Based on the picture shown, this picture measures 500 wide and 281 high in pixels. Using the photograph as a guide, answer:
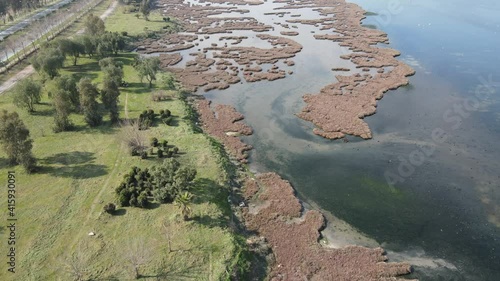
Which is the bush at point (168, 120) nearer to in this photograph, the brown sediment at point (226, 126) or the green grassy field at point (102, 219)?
the green grassy field at point (102, 219)

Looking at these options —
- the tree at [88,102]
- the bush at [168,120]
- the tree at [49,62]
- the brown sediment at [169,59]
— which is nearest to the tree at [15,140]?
the tree at [88,102]

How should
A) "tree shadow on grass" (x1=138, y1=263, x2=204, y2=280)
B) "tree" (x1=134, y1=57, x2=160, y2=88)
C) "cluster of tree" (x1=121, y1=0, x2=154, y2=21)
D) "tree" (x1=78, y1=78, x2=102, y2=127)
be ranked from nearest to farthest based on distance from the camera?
"tree shadow on grass" (x1=138, y1=263, x2=204, y2=280) < "tree" (x1=78, y1=78, x2=102, y2=127) < "tree" (x1=134, y1=57, x2=160, y2=88) < "cluster of tree" (x1=121, y1=0, x2=154, y2=21)

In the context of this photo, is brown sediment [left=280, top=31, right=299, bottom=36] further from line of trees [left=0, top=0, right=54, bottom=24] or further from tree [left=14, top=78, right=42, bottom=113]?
line of trees [left=0, top=0, right=54, bottom=24]

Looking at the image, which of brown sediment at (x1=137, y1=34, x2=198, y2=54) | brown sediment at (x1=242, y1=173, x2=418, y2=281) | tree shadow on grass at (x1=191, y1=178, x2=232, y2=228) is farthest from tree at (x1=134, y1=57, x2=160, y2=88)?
brown sediment at (x1=242, y1=173, x2=418, y2=281)

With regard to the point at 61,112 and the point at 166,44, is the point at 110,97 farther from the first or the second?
the point at 166,44

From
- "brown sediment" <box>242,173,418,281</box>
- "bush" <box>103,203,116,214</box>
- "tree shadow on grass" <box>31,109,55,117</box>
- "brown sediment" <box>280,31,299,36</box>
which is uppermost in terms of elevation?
"brown sediment" <box>280,31,299,36</box>

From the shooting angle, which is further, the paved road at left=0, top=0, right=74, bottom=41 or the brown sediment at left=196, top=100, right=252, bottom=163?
the paved road at left=0, top=0, right=74, bottom=41

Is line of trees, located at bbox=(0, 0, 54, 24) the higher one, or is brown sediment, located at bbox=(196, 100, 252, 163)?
line of trees, located at bbox=(0, 0, 54, 24)

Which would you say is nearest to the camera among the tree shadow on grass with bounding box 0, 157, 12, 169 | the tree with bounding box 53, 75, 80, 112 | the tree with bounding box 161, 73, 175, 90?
the tree shadow on grass with bounding box 0, 157, 12, 169

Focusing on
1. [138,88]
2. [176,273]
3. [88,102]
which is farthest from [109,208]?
[138,88]
